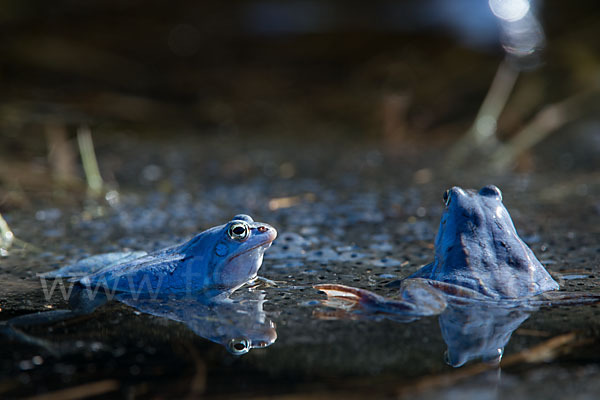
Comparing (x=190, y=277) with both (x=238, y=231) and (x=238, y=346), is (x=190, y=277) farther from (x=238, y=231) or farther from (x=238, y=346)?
(x=238, y=346)

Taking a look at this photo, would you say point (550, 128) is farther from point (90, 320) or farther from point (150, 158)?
point (90, 320)

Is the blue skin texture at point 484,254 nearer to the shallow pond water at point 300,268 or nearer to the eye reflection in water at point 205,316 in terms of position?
the shallow pond water at point 300,268

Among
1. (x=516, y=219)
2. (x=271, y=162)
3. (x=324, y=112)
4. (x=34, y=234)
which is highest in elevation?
(x=324, y=112)

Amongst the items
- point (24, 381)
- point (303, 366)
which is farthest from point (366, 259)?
point (24, 381)

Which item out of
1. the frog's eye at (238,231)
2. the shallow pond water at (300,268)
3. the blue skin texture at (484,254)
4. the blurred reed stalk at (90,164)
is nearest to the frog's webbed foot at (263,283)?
the shallow pond water at (300,268)

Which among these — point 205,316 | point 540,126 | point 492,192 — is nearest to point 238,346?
point 205,316

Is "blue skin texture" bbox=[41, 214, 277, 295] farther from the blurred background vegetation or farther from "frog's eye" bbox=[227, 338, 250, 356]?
the blurred background vegetation
